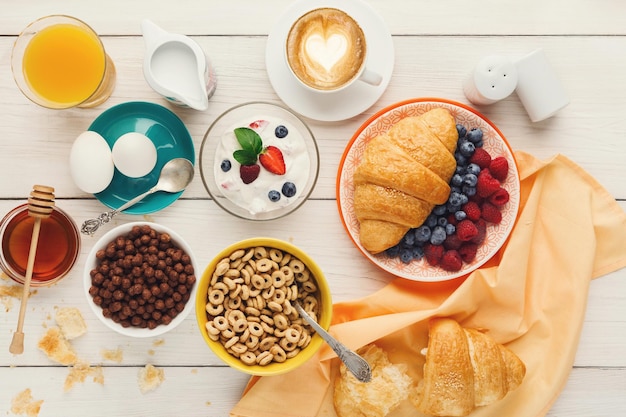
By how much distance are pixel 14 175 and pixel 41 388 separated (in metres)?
0.60

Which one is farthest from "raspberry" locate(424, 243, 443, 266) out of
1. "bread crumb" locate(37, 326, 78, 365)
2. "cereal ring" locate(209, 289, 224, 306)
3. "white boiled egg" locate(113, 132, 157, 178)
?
"bread crumb" locate(37, 326, 78, 365)

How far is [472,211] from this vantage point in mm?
1488

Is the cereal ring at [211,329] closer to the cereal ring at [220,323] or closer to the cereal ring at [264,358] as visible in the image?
the cereal ring at [220,323]

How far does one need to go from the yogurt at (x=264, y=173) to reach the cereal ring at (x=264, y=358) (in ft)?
1.21

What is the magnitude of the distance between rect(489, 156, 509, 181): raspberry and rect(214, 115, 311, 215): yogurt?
0.50 metres

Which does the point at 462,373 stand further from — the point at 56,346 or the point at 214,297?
the point at 56,346

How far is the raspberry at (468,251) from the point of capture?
1505mm

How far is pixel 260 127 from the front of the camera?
148 cm

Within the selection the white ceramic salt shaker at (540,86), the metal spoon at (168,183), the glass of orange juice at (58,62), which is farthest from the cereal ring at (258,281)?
the white ceramic salt shaker at (540,86)

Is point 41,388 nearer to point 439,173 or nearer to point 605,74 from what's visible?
point 439,173

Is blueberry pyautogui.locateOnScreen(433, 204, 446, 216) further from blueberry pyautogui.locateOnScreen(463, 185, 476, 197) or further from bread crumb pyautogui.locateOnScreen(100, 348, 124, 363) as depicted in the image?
bread crumb pyautogui.locateOnScreen(100, 348, 124, 363)


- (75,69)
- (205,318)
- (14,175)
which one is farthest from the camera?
(14,175)

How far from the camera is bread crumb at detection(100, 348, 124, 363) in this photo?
158 centimetres

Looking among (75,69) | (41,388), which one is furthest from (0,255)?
(75,69)
